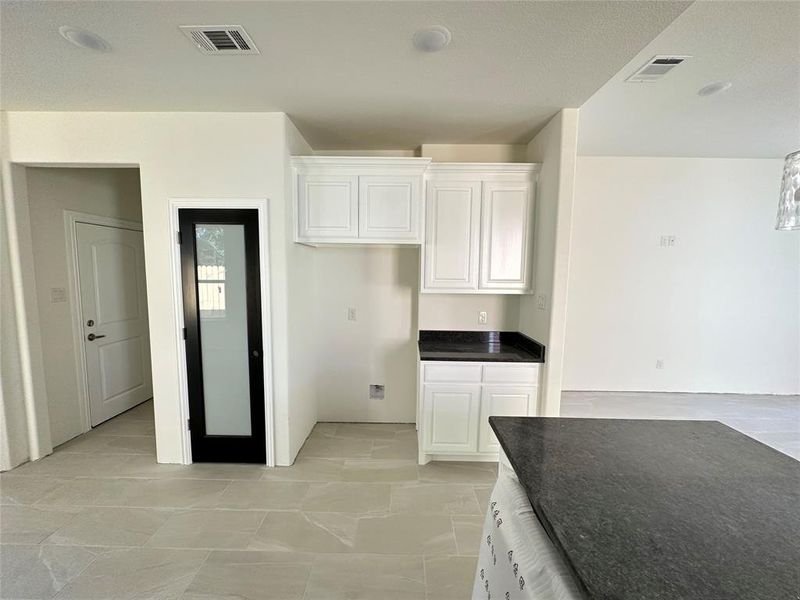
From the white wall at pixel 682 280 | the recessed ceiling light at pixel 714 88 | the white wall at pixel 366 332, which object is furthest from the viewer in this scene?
the white wall at pixel 682 280

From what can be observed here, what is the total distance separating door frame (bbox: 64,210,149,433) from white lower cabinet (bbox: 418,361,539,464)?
3.26m

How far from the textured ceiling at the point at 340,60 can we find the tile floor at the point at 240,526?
9.05ft

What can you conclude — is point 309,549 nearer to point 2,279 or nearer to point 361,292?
point 361,292

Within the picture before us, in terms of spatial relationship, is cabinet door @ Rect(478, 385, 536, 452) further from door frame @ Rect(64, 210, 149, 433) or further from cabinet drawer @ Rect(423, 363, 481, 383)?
door frame @ Rect(64, 210, 149, 433)

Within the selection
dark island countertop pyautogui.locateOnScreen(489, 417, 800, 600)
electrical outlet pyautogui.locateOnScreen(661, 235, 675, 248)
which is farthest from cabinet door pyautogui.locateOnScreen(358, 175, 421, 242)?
electrical outlet pyautogui.locateOnScreen(661, 235, 675, 248)

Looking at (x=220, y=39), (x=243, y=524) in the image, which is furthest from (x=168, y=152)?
(x=243, y=524)

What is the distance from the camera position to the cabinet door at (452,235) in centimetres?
Result: 283

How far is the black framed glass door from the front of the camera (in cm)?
254

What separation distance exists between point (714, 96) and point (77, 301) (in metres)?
5.72

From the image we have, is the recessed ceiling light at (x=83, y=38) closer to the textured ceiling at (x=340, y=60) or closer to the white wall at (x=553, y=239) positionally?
the textured ceiling at (x=340, y=60)

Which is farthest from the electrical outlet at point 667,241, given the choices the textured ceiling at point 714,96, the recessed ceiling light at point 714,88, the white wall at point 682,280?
the recessed ceiling light at point 714,88

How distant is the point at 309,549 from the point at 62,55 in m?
3.09

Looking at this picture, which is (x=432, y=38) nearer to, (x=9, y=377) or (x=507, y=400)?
Result: (x=507, y=400)

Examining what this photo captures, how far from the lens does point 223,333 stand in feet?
8.64
